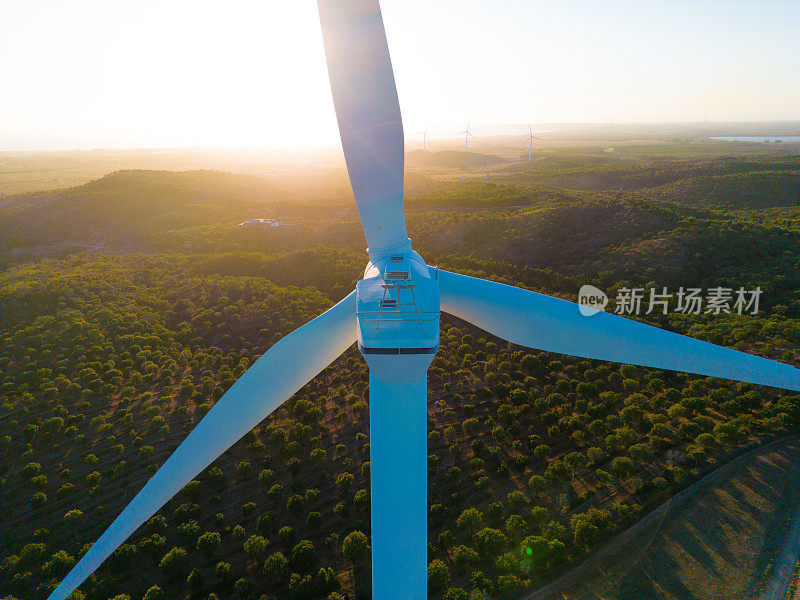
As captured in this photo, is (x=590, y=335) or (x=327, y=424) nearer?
(x=590, y=335)

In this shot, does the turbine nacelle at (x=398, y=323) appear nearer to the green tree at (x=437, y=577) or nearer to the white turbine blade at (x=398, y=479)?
the white turbine blade at (x=398, y=479)

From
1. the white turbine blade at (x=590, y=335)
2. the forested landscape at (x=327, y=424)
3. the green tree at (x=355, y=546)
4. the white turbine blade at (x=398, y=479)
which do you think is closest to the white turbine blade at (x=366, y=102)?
the white turbine blade at (x=590, y=335)

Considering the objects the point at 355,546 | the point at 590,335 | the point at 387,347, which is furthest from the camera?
the point at 355,546

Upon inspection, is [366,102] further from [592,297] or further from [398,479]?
[592,297]

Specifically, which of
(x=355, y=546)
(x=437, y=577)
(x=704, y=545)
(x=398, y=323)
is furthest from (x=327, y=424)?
(x=704, y=545)

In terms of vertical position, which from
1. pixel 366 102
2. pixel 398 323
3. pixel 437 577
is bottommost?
pixel 437 577

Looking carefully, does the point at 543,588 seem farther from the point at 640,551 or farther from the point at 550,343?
the point at 550,343

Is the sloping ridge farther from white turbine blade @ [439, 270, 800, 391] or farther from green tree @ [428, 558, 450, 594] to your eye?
white turbine blade @ [439, 270, 800, 391]

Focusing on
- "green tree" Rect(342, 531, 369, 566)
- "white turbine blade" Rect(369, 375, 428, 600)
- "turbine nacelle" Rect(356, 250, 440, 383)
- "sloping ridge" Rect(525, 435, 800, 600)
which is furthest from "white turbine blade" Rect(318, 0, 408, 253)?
"sloping ridge" Rect(525, 435, 800, 600)
